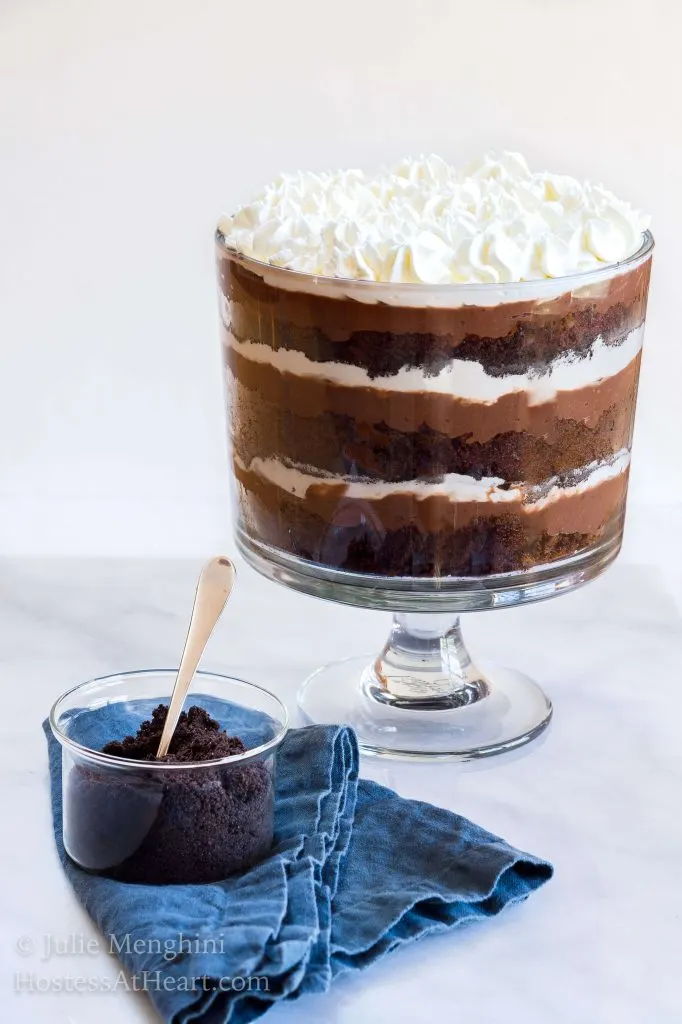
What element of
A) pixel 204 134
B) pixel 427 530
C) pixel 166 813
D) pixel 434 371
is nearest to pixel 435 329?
pixel 434 371

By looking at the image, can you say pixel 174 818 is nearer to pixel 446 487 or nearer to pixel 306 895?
pixel 306 895

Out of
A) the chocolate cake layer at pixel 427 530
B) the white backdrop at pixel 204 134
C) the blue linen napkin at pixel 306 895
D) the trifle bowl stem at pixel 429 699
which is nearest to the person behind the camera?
the blue linen napkin at pixel 306 895

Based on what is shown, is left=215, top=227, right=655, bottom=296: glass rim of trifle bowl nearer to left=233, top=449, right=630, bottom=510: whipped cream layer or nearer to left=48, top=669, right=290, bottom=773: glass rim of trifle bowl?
left=233, top=449, right=630, bottom=510: whipped cream layer

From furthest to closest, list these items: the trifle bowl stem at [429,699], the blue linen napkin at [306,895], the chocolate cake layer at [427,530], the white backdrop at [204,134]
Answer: the white backdrop at [204,134] < the trifle bowl stem at [429,699] < the chocolate cake layer at [427,530] < the blue linen napkin at [306,895]

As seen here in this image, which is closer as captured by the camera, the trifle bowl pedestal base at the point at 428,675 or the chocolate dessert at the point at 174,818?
the chocolate dessert at the point at 174,818

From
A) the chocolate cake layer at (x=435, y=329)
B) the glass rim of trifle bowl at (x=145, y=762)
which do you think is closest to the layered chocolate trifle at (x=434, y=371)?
the chocolate cake layer at (x=435, y=329)

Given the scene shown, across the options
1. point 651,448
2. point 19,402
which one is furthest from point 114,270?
point 651,448

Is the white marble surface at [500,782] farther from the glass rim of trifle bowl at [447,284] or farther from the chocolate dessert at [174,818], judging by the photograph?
the glass rim of trifle bowl at [447,284]
